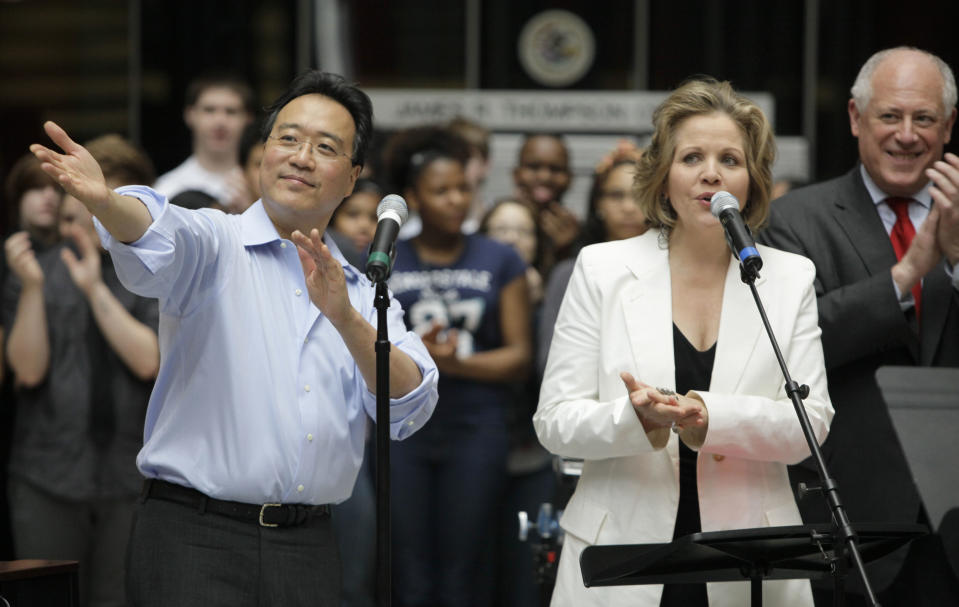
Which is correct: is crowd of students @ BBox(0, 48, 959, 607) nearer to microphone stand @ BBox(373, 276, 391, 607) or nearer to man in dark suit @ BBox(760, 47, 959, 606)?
man in dark suit @ BBox(760, 47, 959, 606)

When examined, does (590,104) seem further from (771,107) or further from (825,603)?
(825,603)

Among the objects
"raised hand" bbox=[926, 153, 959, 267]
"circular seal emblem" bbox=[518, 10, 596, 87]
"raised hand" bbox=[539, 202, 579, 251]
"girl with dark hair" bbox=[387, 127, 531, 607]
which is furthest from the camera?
"circular seal emblem" bbox=[518, 10, 596, 87]

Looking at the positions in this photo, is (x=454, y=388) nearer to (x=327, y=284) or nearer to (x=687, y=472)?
(x=687, y=472)

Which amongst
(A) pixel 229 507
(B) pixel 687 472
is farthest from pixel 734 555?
(A) pixel 229 507

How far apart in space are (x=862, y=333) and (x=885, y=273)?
19cm

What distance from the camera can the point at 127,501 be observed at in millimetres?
5230

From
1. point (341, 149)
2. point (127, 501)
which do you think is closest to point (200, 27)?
point (127, 501)

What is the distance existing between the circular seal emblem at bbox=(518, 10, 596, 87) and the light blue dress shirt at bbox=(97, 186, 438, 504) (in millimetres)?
6043

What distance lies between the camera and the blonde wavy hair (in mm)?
3453

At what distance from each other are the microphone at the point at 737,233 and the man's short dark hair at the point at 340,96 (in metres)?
0.93

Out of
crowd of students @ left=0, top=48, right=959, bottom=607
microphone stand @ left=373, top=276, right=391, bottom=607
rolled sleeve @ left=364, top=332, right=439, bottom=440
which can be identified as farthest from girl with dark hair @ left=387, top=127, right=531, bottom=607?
microphone stand @ left=373, top=276, right=391, bottom=607

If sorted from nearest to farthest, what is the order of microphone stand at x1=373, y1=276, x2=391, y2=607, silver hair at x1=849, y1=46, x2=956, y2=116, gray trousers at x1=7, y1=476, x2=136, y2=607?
microphone stand at x1=373, y1=276, x2=391, y2=607 → silver hair at x1=849, y1=46, x2=956, y2=116 → gray trousers at x1=7, y1=476, x2=136, y2=607

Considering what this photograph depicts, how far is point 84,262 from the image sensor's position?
5.27m

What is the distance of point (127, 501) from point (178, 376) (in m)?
2.37
